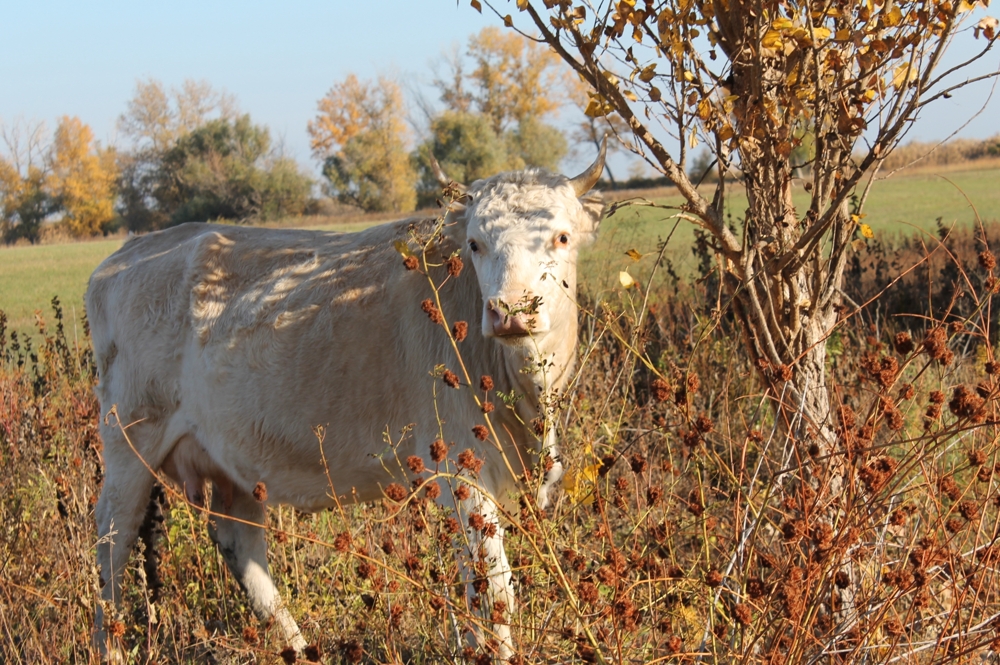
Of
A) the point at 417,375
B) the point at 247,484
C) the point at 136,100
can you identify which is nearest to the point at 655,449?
the point at 417,375

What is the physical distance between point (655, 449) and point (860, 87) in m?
2.77

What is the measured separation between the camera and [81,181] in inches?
2798

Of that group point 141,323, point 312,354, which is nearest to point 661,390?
point 312,354

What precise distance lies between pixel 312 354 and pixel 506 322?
1.60 metres

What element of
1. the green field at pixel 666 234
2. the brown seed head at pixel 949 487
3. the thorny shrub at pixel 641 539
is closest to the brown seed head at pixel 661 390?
the thorny shrub at pixel 641 539

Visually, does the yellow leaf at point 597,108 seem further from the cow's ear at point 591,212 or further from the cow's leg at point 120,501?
the cow's leg at point 120,501

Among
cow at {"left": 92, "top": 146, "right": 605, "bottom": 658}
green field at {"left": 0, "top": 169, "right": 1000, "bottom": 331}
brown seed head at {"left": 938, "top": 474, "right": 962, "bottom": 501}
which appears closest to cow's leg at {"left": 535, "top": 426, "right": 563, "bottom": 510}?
cow at {"left": 92, "top": 146, "right": 605, "bottom": 658}

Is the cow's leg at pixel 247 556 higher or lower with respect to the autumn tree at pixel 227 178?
lower

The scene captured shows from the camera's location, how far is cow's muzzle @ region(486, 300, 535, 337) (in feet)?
10.00

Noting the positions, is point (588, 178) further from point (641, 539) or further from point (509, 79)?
point (509, 79)

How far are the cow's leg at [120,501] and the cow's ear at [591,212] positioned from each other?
8.97 feet

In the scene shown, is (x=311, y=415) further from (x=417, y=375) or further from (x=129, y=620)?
(x=129, y=620)

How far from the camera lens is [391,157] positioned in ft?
229

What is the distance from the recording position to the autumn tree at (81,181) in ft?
225
